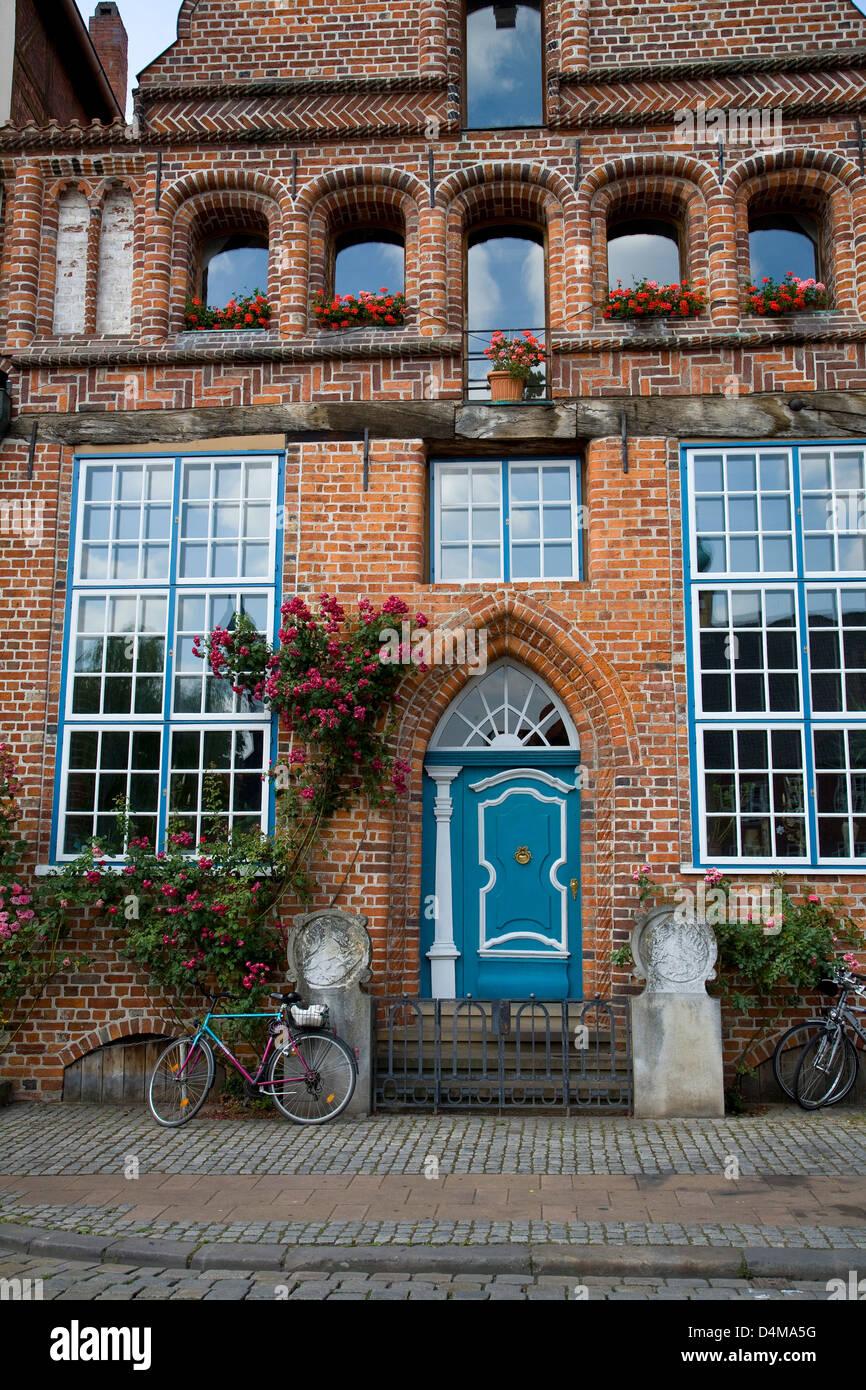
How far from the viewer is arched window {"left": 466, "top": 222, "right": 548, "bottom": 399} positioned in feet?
33.3

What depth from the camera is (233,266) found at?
425 inches

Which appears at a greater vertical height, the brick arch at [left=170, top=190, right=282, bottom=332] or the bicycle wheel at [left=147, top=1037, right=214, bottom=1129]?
the brick arch at [left=170, top=190, right=282, bottom=332]

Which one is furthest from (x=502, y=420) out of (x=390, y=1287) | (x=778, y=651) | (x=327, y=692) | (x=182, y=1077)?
(x=390, y=1287)

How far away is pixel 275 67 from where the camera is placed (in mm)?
10609

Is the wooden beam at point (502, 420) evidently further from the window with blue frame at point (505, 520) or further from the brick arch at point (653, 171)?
the brick arch at point (653, 171)

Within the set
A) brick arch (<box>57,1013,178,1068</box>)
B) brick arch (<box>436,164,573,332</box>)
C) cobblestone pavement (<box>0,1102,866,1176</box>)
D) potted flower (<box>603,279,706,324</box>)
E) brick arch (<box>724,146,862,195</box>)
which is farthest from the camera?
brick arch (<box>436,164,573,332</box>)

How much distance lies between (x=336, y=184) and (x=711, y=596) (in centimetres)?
518

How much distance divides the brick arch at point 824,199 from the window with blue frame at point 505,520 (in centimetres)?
234

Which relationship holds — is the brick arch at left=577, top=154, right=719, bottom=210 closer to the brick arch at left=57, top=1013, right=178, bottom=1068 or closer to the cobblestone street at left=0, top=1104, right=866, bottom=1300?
the cobblestone street at left=0, top=1104, right=866, bottom=1300

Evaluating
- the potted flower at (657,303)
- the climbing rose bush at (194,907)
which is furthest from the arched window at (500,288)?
the climbing rose bush at (194,907)

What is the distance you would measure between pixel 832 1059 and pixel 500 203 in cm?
801

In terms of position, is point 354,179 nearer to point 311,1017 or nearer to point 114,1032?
point 311,1017

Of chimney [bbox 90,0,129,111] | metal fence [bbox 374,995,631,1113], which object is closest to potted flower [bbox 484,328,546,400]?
metal fence [bbox 374,995,631,1113]

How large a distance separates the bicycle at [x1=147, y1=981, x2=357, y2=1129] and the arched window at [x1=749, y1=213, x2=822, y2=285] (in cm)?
766
